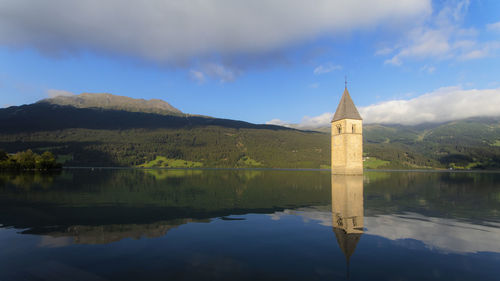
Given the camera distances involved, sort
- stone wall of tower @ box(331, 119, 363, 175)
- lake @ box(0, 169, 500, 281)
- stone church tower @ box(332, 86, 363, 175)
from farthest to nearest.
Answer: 1. stone church tower @ box(332, 86, 363, 175)
2. stone wall of tower @ box(331, 119, 363, 175)
3. lake @ box(0, 169, 500, 281)

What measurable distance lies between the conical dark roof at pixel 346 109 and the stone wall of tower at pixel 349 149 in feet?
3.65

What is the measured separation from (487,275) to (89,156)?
672 ft

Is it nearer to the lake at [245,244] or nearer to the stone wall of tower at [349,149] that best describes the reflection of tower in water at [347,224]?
the lake at [245,244]

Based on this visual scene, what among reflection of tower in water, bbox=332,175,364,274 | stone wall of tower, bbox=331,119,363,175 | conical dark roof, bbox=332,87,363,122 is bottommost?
reflection of tower in water, bbox=332,175,364,274

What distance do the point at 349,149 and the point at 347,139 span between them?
2613mm

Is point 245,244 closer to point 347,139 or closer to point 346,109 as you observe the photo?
point 347,139

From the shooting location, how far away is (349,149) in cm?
6888

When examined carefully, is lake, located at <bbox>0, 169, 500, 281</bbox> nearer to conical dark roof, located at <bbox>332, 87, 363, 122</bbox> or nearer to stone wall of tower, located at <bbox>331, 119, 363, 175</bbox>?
stone wall of tower, located at <bbox>331, 119, 363, 175</bbox>

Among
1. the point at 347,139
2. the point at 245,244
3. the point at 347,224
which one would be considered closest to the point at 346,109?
the point at 347,139

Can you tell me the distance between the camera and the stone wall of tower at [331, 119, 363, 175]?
225ft

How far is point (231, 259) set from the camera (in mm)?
9914

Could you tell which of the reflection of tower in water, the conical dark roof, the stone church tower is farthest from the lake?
the conical dark roof

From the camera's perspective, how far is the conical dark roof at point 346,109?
7094 centimetres

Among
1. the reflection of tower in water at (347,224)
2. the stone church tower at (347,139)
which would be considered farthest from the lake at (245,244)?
the stone church tower at (347,139)
